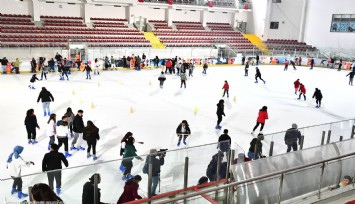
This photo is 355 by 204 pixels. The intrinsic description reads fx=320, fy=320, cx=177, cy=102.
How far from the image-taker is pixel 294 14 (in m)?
44.5

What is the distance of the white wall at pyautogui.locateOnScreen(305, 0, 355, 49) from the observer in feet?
127

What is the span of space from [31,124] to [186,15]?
3638cm

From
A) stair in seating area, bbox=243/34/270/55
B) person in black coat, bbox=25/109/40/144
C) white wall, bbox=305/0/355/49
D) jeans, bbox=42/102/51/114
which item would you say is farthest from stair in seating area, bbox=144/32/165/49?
person in black coat, bbox=25/109/40/144

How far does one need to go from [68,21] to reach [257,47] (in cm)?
2426

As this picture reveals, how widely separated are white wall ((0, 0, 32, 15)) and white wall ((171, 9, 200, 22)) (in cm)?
1753

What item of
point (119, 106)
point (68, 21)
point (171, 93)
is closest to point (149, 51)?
point (68, 21)

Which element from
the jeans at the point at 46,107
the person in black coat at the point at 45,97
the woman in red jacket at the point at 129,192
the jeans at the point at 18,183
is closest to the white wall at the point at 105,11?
the jeans at the point at 46,107

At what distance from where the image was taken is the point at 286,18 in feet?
149

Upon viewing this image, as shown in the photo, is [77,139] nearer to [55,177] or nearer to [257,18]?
[55,177]

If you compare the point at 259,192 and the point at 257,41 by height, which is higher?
the point at 257,41

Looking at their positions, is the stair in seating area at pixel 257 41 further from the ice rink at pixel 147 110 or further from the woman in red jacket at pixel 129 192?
the woman in red jacket at pixel 129 192

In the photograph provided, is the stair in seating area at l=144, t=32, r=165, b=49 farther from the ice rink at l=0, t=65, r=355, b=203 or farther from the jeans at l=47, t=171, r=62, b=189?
the jeans at l=47, t=171, r=62, b=189

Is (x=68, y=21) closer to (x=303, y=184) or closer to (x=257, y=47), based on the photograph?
(x=257, y=47)

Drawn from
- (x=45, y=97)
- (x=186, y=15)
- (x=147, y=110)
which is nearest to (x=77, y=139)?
(x=45, y=97)
